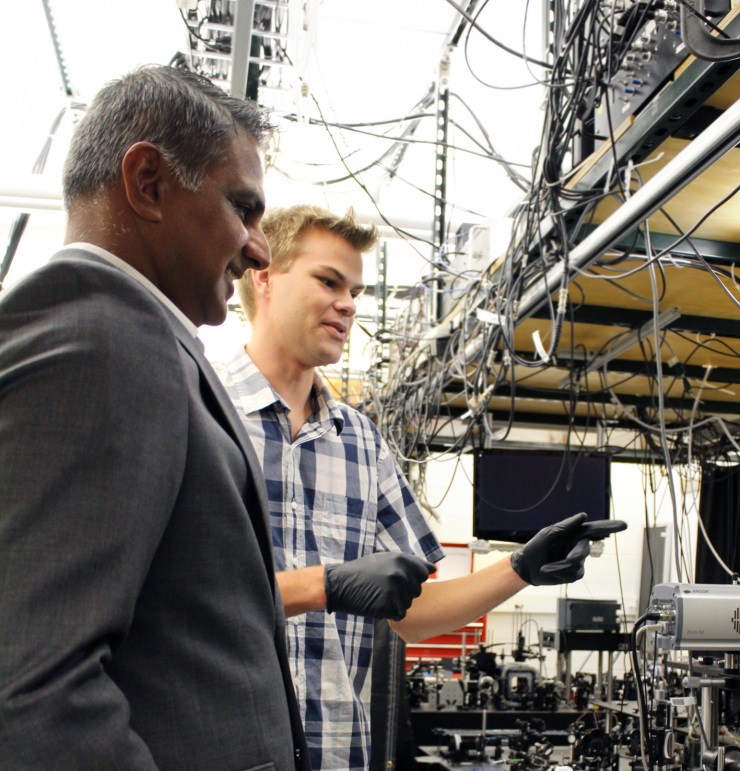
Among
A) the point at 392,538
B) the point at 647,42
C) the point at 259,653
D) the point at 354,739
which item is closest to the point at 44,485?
the point at 259,653

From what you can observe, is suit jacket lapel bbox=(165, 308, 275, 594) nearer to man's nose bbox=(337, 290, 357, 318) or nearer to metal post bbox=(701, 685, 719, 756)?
man's nose bbox=(337, 290, 357, 318)

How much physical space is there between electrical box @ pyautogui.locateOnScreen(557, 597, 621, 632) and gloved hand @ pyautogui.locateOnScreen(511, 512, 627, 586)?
180 inches

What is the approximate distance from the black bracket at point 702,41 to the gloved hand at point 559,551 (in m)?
0.84

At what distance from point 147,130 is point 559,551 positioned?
114 centimetres

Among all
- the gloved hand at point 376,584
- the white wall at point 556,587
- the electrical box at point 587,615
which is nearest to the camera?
the gloved hand at point 376,584

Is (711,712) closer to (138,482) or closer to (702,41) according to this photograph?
(702,41)

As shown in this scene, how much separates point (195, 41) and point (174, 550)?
6.33 feet

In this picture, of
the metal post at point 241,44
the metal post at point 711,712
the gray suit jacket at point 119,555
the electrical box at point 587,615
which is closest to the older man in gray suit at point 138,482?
the gray suit jacket at point 119,555

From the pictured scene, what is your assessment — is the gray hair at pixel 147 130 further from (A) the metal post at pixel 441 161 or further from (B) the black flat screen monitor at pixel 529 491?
(B) the black flat screen monitor at pixel 529 491

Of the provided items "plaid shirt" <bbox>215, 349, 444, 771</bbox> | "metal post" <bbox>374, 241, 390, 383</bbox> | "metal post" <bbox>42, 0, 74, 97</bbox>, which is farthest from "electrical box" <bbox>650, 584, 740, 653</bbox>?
"metal post" <bbox>42, 0, 74, 97</bbox>

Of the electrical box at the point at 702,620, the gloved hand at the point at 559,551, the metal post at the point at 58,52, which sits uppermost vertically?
the metal post at the point at 58,52

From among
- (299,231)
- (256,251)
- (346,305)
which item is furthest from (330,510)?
(256,251)

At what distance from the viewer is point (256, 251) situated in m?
0.82

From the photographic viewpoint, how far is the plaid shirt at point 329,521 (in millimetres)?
1297
